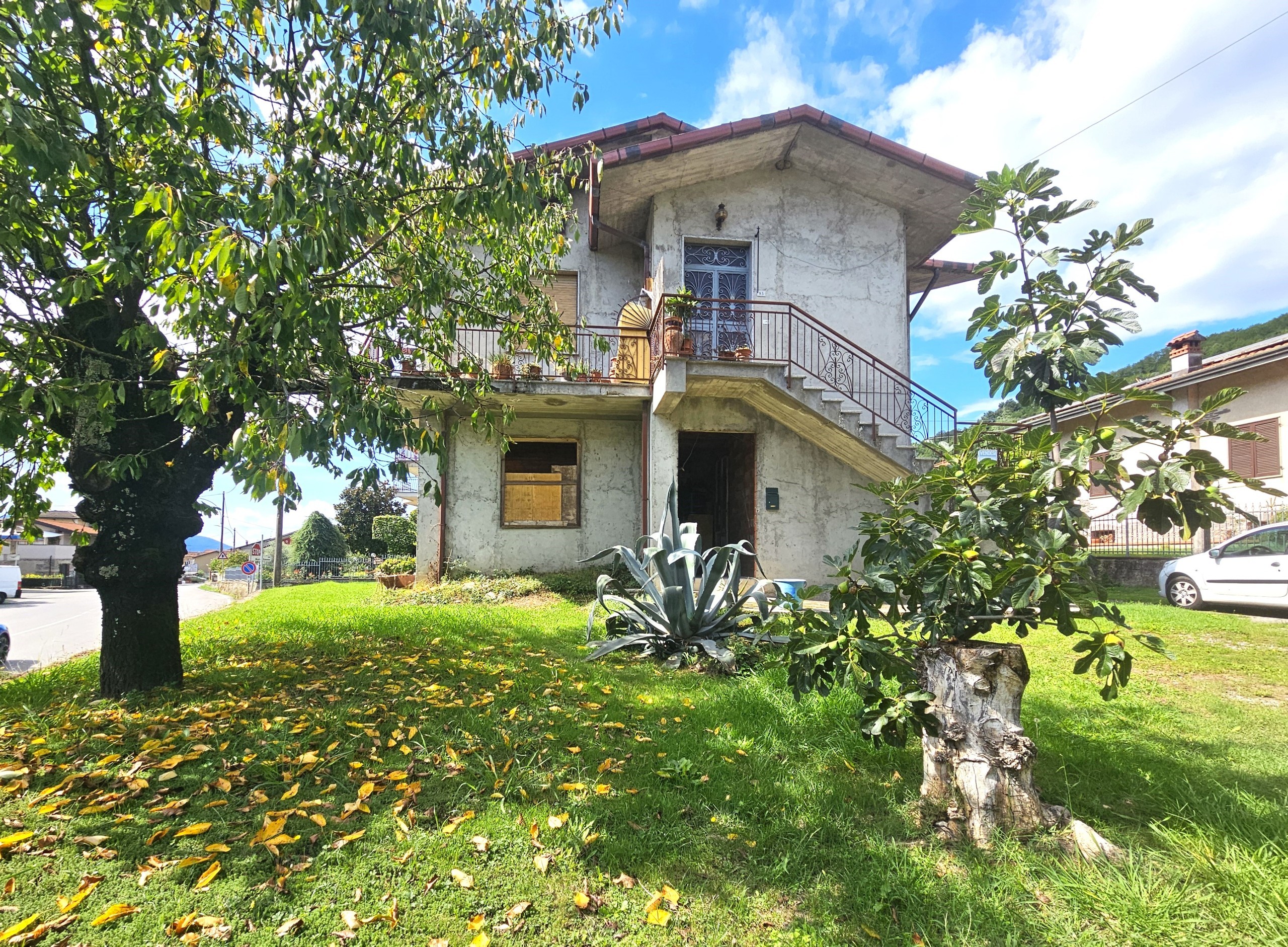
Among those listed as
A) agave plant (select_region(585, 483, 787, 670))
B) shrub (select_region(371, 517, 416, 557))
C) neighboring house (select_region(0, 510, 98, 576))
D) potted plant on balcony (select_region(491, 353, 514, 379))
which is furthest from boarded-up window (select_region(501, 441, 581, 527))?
neighboring house (select_region(0, 510, 98, 576))

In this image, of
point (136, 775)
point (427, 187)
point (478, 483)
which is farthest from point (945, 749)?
point (478, 483)

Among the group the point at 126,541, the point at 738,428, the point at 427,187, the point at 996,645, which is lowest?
the point at 996,645

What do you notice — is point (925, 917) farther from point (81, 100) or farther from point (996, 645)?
point (81, 100)

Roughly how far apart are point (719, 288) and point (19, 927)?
A: 426 inches

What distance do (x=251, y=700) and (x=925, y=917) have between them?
3966 mm

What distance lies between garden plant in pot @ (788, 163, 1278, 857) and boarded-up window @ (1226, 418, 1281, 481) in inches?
549

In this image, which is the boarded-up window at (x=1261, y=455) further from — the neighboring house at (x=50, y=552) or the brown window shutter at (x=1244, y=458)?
the neighboring house at (x=50, y=552)

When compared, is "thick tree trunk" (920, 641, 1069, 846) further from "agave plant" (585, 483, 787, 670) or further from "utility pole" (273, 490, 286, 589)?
"utility pole" (273, 490, 286, 589)

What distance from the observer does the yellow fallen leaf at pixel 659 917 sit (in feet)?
6.41

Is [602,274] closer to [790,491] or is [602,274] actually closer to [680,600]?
[790,491]

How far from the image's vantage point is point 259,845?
7.67 feet

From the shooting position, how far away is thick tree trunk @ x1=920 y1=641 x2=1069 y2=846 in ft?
7.48

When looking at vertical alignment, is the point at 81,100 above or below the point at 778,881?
above

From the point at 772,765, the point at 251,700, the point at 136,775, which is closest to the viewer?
the point at 136,775
